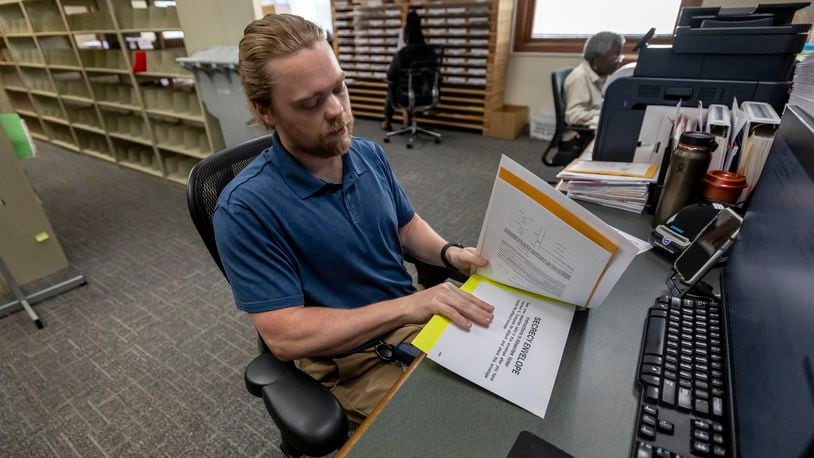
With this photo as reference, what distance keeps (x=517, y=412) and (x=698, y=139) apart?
2.97ft

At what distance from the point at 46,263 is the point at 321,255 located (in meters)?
2.36

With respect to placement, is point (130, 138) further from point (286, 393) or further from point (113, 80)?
point (286, 393)

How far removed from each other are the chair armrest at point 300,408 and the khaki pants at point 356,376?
202 mm

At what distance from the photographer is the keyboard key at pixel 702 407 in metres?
0.55

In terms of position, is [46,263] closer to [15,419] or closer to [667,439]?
[15,419]

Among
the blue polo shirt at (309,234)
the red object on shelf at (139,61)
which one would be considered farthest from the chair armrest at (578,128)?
the red object on shelf at (139,61)

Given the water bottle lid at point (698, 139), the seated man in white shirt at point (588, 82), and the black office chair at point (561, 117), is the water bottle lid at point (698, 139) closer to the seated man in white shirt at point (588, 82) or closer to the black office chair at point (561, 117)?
the black office chair at point (561, 117)

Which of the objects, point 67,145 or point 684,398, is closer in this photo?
point 684,398

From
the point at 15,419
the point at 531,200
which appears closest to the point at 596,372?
the point at 531,200

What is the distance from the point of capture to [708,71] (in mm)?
1306

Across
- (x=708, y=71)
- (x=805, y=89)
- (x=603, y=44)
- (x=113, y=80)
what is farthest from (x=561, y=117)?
(x=113, y=80)

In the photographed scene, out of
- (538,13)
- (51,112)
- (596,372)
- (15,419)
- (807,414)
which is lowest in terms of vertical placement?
(15,419)

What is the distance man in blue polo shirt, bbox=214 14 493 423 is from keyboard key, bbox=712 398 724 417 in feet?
1.11

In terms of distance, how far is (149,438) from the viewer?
1.41 m
